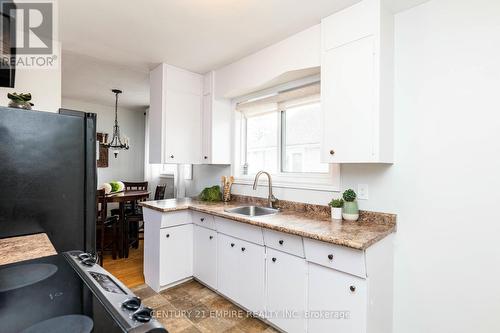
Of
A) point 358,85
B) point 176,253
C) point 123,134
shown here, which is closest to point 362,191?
point 358,85

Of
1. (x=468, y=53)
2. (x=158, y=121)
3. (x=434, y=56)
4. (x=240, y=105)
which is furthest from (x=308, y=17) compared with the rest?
(x=158, y=121)

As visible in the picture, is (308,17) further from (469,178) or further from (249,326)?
(249,326)

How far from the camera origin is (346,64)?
1721 millimetres

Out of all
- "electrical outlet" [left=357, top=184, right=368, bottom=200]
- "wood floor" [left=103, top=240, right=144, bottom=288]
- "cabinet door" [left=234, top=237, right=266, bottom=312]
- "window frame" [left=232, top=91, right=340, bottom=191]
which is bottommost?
"wood floor" [left=103, top=240, right=144, bottom=288]

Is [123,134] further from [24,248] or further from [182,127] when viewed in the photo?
[24,248]

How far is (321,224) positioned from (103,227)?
283cm

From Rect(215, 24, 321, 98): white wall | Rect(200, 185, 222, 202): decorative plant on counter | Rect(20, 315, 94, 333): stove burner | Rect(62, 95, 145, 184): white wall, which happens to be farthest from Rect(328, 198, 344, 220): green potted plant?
Rect(62, 95, 145, 184): white wall

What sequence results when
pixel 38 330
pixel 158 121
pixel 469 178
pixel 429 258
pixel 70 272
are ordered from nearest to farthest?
pixel 38 330 → pixel 70 272 → pixel 469 178 → pixel 429 258 → pixel 158 121

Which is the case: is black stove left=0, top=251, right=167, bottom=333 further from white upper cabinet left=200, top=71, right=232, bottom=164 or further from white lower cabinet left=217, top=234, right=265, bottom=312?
white upper cabinet left=200, top=71, right=232, bottom=164

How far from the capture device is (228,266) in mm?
2205

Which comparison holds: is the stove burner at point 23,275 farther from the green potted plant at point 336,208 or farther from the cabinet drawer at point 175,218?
the green potted plant at point 336,208

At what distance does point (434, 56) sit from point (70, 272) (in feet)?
7.56

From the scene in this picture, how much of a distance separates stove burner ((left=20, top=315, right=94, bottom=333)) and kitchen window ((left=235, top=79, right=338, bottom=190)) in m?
1.84

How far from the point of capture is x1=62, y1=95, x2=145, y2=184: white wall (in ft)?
16.3
